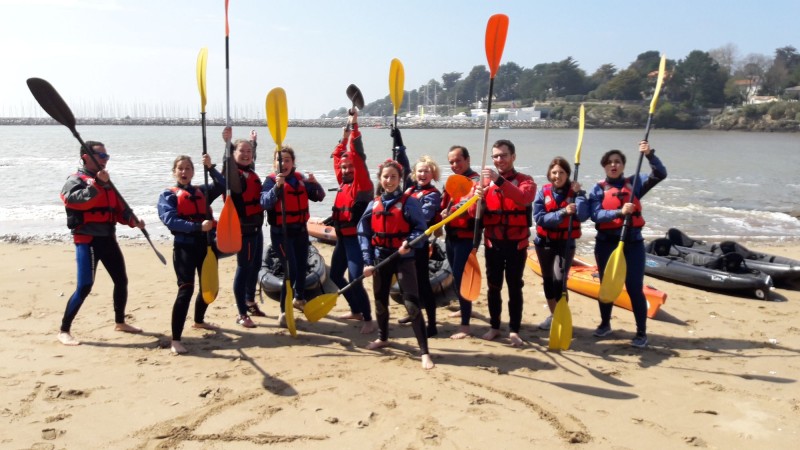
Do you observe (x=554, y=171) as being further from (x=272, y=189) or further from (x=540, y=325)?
(x=272, y=189)

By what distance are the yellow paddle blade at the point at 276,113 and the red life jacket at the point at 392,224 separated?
1076mm

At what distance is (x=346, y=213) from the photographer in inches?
173

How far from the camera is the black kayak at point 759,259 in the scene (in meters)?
6.30

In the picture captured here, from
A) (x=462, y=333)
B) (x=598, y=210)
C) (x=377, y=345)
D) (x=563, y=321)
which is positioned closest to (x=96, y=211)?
(x=377, y=345)

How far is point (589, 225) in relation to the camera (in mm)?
11156

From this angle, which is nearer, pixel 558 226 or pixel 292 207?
pixel 558 226

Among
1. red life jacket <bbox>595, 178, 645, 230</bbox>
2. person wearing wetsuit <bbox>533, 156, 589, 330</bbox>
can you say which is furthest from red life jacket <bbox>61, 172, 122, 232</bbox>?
red life jacket <bbox>595, 178, 645, 230</bbox>

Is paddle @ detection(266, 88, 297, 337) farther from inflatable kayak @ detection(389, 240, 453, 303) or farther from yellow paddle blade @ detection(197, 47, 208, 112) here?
inflatable kayak @ detection(389, 240, 453, 303)

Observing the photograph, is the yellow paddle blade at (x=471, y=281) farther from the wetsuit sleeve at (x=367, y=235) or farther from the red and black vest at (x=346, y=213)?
the red and black vest at (x=346, y=213)

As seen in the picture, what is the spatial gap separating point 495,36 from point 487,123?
2.30ft

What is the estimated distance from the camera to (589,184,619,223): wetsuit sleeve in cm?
401

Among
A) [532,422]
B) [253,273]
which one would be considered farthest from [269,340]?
[532,422]

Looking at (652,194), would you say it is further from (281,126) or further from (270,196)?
(270,196)

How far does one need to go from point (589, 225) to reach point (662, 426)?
27.7 feet
